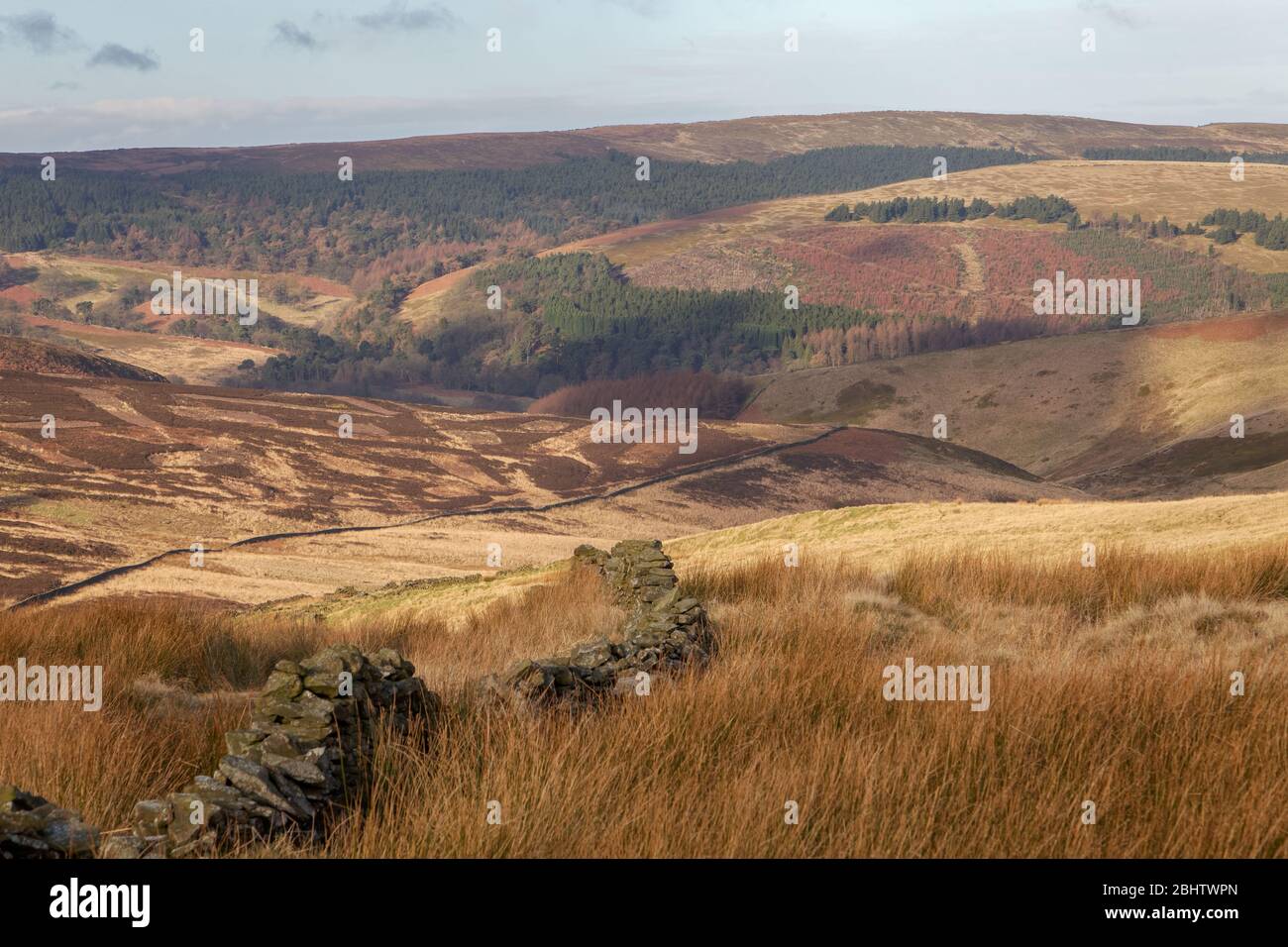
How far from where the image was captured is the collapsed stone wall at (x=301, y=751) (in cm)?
381

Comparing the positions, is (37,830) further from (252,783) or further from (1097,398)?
(1097,398)

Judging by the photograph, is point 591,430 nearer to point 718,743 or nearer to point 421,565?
point 421,565

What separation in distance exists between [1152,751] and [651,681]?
2438mm

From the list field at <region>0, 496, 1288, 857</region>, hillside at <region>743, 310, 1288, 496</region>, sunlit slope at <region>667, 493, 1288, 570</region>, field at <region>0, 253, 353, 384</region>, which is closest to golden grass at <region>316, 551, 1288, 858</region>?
field at <region>0, 496, 1288, 857</region>

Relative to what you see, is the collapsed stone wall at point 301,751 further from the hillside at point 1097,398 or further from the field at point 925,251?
the field at point 925,251

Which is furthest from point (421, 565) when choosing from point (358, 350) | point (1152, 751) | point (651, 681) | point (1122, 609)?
point (358, 350)

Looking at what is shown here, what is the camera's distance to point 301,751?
4.77m

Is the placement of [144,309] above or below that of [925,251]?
below

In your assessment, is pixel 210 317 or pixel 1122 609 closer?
pixel 1122 609

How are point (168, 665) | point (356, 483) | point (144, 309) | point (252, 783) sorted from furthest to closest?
A: point (144, 309)
point (356, 483)
point (168, 665)
point (252, 783)

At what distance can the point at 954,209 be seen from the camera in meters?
162

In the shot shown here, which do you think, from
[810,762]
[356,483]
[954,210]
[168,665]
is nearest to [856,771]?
[810,762]

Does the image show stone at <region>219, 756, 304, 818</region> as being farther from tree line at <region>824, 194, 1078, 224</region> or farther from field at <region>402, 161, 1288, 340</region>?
tree line at <region>824, 194, 1078, 224</region>

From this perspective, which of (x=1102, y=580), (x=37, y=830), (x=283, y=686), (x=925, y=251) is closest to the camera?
(x=37, y=830)
